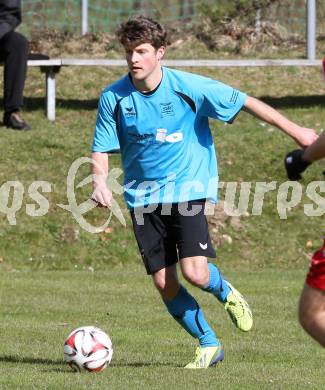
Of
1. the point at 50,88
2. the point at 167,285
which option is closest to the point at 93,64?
the point at 50,88

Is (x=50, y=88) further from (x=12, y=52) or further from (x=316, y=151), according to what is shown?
(x=316, y=151)

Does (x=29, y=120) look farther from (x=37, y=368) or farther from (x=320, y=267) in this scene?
(x=320, y=267)

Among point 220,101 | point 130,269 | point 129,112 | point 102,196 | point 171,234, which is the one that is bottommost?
point 130,269

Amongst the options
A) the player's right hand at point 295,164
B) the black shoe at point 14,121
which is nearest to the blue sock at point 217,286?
the player's right hand at point 295,164

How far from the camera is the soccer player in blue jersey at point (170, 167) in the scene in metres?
7.44

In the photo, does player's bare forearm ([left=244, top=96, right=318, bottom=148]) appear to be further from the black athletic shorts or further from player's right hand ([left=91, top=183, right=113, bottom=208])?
player's right hand ([left=91, top=183, right=113, bottom=208])

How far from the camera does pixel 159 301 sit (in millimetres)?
11273

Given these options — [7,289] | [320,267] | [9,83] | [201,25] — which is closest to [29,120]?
[9,83]

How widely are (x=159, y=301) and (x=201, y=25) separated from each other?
954cm

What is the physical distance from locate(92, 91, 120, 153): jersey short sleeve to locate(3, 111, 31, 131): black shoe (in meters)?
8.86

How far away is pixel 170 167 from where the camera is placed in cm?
755

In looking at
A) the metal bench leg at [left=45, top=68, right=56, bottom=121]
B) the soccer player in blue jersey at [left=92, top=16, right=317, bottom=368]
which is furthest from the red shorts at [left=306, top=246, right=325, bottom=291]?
the metal bench leg at [left=45, top=68, right=56, bottom=121]

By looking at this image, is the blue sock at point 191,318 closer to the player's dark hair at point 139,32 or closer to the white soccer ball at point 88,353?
the white soccer ball at point 88,353

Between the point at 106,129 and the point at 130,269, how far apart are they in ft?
20.5
